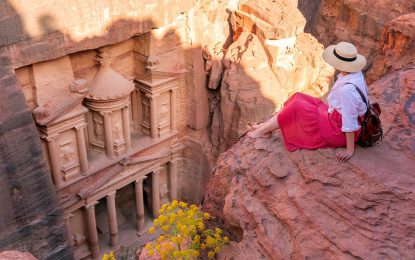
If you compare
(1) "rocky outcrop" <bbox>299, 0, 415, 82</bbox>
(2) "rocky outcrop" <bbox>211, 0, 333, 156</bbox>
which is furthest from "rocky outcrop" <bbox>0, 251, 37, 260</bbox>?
(1) "rocky outcrop" <bbox>299, 0, 415, 82</bbox>

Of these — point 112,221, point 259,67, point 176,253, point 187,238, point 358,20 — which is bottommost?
point 112,221

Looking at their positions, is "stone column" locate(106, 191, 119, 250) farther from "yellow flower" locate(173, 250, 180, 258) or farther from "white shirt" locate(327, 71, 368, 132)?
"white shirt" locate(327, 71, 368, 132)

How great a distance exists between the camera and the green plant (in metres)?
4.60

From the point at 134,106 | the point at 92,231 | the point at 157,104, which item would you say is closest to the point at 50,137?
the point at 92,231

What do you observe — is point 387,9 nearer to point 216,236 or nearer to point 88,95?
point 88,95

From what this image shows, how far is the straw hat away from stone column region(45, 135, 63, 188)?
7.69m

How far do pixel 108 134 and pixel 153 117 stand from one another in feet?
5.37

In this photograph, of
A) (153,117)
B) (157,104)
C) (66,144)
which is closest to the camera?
(66,144)

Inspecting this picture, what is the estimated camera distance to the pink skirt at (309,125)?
4453mm

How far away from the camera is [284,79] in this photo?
1395 centimetres

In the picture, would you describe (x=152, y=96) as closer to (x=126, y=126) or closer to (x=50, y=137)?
(x=126, y=126)

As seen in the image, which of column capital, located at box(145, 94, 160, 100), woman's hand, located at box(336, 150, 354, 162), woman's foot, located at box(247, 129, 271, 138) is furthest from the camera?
column capital, located at box(145, 94, 160, 100)

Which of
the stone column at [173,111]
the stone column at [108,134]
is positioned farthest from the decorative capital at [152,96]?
the stone column at [108,134]

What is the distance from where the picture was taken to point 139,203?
13.4 metres
